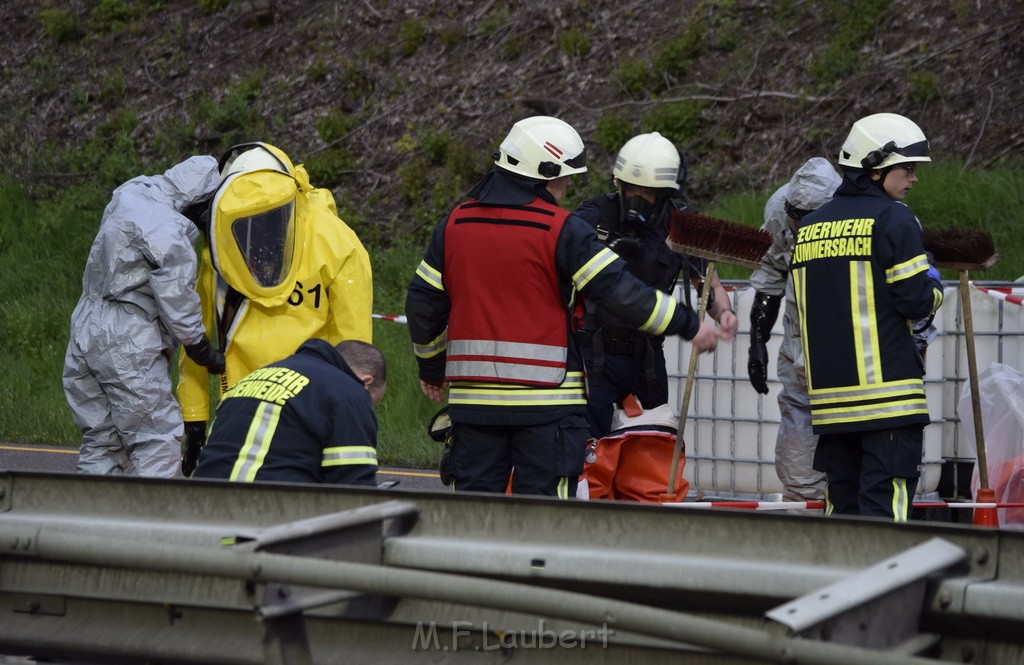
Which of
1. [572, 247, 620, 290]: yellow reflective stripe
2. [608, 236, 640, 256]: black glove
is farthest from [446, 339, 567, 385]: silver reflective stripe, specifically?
[608, 236, 640, 256]: black glove

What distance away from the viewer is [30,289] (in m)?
15.6

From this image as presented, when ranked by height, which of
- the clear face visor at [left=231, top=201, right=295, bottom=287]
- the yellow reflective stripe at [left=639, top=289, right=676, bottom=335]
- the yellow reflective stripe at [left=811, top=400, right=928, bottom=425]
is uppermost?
the clear face visor at [left=231, top=201, right=295, bottom=287]

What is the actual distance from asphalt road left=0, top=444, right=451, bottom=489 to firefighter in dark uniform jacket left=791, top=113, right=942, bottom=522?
3822 millimetres

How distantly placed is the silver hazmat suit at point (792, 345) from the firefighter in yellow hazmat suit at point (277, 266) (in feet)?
7.23

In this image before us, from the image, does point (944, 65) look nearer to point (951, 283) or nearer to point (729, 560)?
point (951, 283)

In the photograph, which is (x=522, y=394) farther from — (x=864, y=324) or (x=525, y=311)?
(x=864, y=324)

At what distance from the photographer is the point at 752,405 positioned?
810cm

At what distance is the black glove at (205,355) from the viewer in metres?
7.17

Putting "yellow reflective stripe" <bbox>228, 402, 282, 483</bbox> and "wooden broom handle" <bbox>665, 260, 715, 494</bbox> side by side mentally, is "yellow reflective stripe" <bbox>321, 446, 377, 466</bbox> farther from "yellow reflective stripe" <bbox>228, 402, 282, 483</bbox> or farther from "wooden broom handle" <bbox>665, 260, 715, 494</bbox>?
"wooden broom handle" <bbox>665, 260, 715, 494</bbox>

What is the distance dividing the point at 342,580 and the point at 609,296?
3002mm

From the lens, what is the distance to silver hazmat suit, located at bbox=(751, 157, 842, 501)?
7445 millimetres

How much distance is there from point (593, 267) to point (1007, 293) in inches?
119

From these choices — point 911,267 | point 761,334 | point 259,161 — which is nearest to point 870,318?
point 911,267
